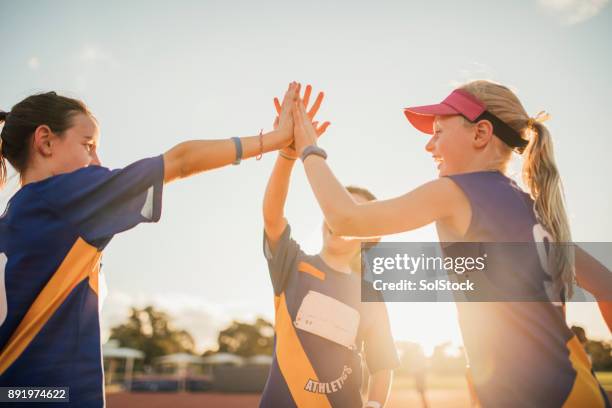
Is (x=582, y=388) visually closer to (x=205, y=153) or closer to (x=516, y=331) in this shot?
(x=516, y=331)

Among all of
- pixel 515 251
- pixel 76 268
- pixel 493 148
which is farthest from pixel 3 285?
pixel 493 148

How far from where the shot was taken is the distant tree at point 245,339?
92625mm

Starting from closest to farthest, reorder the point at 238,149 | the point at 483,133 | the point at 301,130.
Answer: the point at 483,133 < the point at 238,149 < the point at 301,130

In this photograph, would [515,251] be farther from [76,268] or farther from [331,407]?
[76,268]

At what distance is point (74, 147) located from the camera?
8.11 feet

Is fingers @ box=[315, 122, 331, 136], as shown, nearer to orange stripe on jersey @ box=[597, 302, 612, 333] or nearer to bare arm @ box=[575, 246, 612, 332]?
bare arm @ box=[575, 246, 612, 332]

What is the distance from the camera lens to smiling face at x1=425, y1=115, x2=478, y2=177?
2.30 metres

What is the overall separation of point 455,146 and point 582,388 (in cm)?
120

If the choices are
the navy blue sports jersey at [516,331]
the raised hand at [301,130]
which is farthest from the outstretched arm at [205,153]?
the navy blue sports jersey at [516,331]

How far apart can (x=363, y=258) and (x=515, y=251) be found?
2005 millimetres

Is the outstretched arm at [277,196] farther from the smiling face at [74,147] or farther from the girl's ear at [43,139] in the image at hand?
the girl's ear at [43,139]

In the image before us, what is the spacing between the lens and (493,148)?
232cm

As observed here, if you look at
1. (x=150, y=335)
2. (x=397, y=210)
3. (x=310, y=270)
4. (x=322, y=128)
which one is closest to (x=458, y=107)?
(x=397, y=210)

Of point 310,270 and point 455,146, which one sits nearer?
point 455,146
